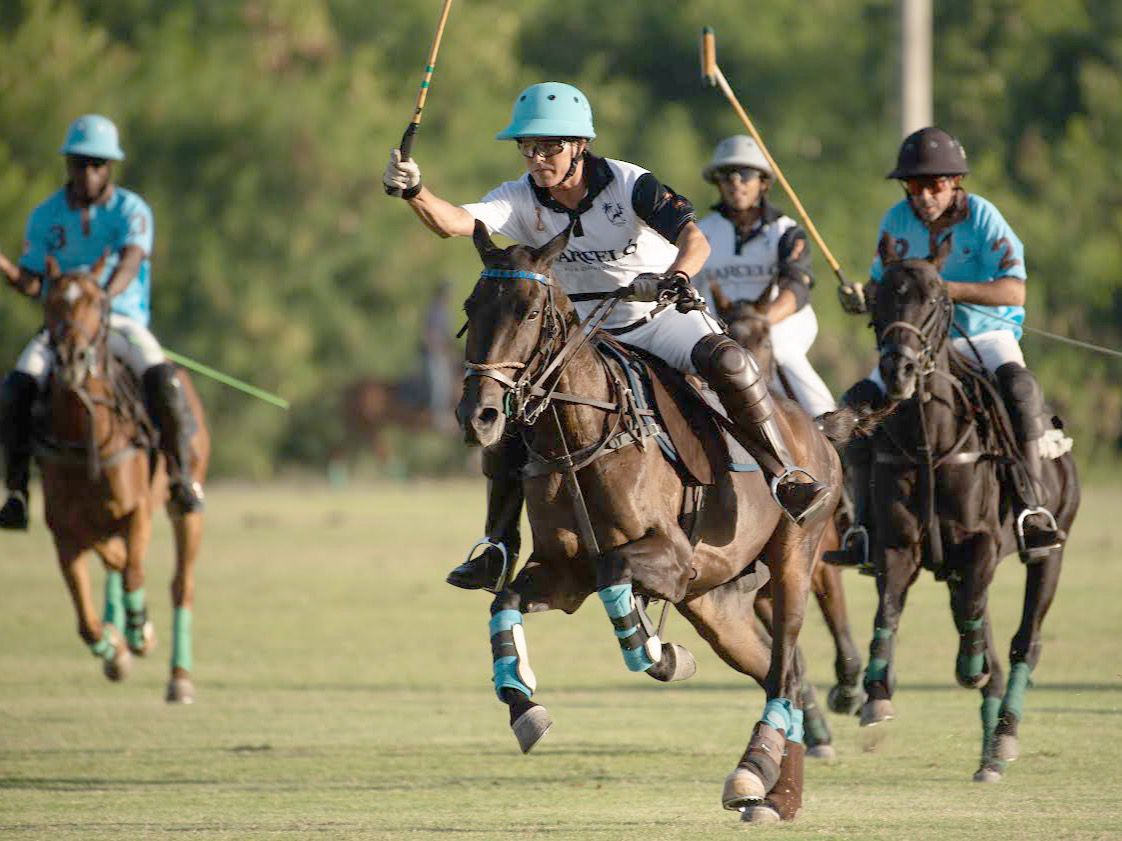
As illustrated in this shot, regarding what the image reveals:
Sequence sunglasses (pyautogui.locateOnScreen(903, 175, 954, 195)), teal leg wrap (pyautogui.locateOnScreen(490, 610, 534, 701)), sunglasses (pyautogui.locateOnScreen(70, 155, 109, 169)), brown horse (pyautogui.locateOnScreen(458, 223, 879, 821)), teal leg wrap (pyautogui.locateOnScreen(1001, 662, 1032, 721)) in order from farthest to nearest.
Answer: sunglasses (pyautogui.locateOnScreen(70, 155, 109, 169)) → sunglasses (pyautogui.locateOnScreen(903, 175, 954, 195)) → teal leg wrap (pyautogui.locateOnScreen(1001, 662, 1032, 721)) → teal leg wrap (pyautogui.locateOnScreen(490, 610, 534, 701)) → brown horse (pyautogui.locateOnScreen(458, 223, 879, 821))

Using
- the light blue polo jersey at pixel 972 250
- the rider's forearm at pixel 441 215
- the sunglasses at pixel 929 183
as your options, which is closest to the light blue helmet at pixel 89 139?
the light blue polo jersey at pixel 972 250

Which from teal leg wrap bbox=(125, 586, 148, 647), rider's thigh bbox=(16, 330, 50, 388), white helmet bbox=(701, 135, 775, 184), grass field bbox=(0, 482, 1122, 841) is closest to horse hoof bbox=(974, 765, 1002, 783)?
grass field bbox=(0, 482, 1122, 841)

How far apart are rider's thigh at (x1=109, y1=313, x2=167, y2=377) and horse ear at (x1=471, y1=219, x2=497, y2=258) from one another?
226 inches

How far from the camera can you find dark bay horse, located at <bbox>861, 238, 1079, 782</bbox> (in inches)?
375

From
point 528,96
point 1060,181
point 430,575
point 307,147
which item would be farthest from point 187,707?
point 1060,181

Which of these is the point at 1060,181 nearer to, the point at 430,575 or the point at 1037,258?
the point at 1037,258

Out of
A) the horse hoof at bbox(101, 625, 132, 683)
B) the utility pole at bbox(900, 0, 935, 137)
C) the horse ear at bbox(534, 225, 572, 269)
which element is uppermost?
the utility pole at bbox(900, 0, 935, 137)

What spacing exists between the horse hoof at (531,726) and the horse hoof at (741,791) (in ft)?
2.40

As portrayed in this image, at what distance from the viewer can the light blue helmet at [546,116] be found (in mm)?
7754

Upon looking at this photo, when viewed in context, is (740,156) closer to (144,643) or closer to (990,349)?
(990,349)

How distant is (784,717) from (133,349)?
6.08 metres

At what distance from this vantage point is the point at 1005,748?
30.3ft

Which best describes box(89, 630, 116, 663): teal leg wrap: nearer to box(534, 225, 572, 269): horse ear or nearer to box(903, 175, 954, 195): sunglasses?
box(903, 175, 954, 195): sunglasses

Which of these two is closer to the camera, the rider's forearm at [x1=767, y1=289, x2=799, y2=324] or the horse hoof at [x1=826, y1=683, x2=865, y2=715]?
the horse hoof at [x1=826, y1=683, x2=865, y2=715]
